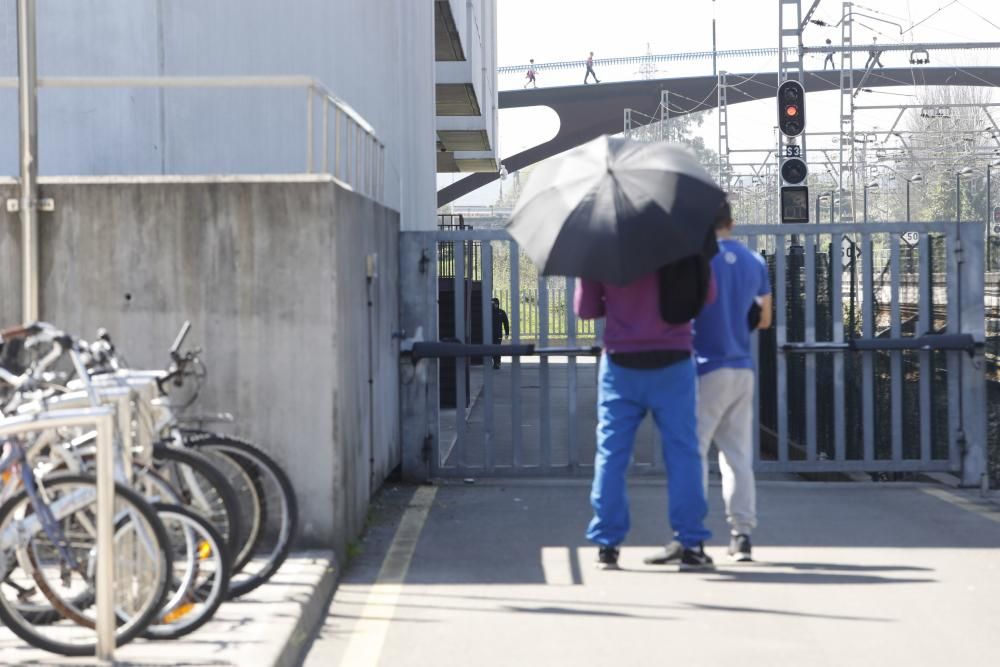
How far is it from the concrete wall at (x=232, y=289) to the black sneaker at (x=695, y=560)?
1813mm

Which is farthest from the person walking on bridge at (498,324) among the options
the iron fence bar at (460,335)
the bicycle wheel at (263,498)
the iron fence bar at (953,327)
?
the bicycle wheel at (263,498)

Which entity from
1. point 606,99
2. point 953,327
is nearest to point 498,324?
point 953,327

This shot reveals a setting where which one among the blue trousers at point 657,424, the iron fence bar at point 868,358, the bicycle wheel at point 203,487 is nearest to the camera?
Answer: the bicycle wheel at point 203,487

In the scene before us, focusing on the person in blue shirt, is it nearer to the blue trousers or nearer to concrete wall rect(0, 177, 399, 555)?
the blue trousers

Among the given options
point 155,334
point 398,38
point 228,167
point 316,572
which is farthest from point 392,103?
point 316,572

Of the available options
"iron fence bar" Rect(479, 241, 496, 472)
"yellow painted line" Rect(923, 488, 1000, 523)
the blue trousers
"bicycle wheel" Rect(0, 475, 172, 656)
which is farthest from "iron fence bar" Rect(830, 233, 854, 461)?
"bicycle wheel" Rect(0, 475, 172, 656)

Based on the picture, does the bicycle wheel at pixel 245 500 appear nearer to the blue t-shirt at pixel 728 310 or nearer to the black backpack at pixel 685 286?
the black backpack at pixel 685 286

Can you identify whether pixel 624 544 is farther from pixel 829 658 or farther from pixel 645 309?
pixel 829 658

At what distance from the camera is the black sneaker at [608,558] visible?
308 inches

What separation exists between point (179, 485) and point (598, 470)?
213 centimetres

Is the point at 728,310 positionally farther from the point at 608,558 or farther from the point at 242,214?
the point at 242,214

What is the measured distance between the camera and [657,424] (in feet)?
25.2

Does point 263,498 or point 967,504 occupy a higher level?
point 263,498

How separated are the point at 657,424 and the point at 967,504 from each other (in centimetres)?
345
